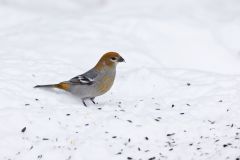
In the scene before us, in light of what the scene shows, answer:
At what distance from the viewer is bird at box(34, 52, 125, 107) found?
8180 millimetres

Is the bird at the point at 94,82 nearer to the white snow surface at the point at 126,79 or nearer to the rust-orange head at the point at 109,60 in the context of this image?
the rust-orange head at the point at 109,60

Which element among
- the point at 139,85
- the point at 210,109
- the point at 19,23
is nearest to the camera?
the point at 210,109

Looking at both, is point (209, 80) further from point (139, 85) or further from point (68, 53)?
point (68, 53)

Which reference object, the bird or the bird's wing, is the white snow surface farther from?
the bird's wing

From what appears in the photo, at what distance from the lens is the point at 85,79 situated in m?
8.25

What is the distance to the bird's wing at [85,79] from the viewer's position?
26.9 feet

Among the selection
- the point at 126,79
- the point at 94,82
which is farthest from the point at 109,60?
the point at 126,79

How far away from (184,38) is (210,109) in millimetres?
3334

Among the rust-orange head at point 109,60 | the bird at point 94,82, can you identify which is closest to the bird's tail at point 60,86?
A: the bird at point 94,82

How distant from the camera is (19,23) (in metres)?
11.4

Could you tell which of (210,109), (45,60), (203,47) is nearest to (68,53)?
(45,60)

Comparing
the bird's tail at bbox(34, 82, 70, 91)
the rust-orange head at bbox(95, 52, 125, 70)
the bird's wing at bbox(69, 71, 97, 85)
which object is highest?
the rust-orange head at bbox(95, 52, 125, 70)

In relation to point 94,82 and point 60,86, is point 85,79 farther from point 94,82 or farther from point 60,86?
point 60,86

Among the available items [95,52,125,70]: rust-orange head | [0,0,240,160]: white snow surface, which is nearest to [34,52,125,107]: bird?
[95,52,125,70]: rust-orange head
